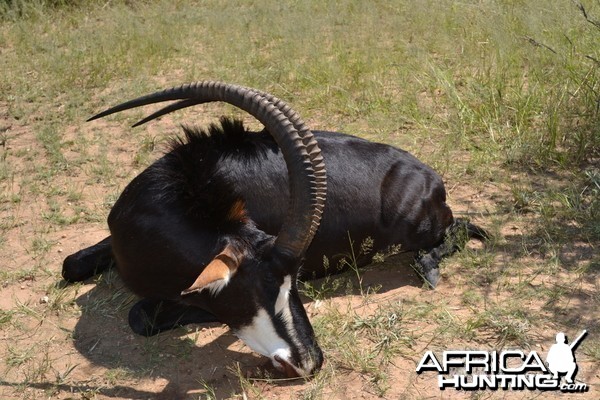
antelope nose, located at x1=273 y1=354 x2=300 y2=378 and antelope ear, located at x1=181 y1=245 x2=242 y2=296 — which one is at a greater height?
antelope ear, located at x1=181 y1=245 x2=242 y2=296

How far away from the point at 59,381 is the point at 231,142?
1.97m

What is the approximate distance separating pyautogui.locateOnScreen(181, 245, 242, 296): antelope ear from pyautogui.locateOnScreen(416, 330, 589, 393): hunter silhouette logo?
1.33m

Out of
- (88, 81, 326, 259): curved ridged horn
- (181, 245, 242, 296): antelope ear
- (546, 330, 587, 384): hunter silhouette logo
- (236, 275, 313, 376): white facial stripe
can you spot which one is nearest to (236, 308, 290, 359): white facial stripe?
(236, 275, 313, 376): white facial stripe

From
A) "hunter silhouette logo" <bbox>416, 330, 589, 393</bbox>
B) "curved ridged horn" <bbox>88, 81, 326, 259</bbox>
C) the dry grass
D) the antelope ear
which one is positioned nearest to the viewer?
the antelope ear

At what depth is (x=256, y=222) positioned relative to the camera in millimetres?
5695

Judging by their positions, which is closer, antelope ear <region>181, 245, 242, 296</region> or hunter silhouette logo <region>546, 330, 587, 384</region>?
antelope ear <region>181, 245, 242, 296</region>

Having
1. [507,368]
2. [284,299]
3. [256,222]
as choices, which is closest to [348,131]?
[256,222]

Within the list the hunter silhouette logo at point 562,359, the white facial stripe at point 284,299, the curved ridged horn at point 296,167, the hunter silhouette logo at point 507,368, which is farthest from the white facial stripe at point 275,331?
the hunter silhouette logo at point 562,359

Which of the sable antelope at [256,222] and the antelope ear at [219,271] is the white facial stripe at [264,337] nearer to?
the sable antelope at [256,222]

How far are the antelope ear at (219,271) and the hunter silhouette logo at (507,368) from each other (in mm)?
1335

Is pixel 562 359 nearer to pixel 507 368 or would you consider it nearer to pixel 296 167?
pixel 507 368

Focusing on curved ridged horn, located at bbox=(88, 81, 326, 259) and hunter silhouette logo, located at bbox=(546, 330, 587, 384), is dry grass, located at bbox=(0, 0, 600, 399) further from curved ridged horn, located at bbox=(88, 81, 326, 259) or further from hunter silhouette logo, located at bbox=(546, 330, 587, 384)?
curved ridged horn, located at bbox=(88, 81, 326, 259)

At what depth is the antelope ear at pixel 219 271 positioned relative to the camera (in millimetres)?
4609

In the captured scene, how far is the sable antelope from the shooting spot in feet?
16.0
